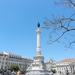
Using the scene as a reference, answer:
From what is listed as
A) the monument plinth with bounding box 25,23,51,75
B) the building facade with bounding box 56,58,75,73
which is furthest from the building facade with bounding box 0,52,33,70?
the monument plinth with bounding box 25,23,51,75

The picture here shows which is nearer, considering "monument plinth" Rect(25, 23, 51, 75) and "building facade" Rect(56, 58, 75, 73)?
"monument plinth" Rect(25, 23, 51, 75)

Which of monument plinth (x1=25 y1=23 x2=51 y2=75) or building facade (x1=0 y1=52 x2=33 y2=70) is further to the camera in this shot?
building facade (x1=0 y1=52 x2=33 y2=70)

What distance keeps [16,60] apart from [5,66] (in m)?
9.21

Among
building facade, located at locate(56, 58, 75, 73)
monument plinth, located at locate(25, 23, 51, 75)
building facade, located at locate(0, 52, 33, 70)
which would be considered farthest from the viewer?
building facade, located at locate(56, 58, 75, 73)

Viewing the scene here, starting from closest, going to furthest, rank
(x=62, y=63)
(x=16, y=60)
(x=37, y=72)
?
1. (x=37, y=72)
2. (x=16, y=60)
3. (x=62, y=63)

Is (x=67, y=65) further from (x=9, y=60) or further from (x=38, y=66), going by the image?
(x=38, y=66)

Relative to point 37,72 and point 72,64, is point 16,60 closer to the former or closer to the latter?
point 72,64

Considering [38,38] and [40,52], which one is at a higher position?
[38,38]

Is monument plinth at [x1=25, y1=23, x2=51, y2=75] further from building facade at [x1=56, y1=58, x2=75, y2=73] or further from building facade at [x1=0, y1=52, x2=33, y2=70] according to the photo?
building facade at [x1=56, y1=58, x2=75, y2=73]

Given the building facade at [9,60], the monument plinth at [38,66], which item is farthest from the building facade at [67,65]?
the monument plinth at [38,66]

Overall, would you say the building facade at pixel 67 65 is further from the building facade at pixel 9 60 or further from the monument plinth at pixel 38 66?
the monument plinth at pixel 38 66

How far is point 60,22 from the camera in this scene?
11914 mm

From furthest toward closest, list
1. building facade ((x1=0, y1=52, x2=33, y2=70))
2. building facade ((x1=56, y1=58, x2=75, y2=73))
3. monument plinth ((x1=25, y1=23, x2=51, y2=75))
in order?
building facade ((x1=56, y1=58, x2=75, y2=73)), building facade ((x1=0, y1=52, x2=33, y2=70)), monument plinth ((x1=25, y1=23, x2=51, y2=75))

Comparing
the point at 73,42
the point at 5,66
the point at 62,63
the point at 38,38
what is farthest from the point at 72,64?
the point at 73,42
